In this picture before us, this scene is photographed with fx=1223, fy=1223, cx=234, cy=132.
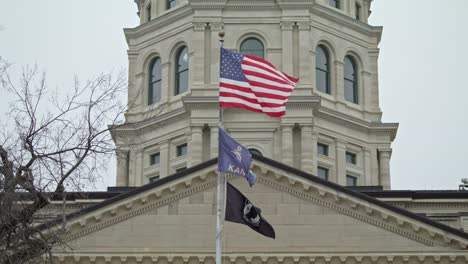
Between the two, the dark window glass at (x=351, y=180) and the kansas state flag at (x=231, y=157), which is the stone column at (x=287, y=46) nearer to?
the dark window glass at (x=351, y=180)

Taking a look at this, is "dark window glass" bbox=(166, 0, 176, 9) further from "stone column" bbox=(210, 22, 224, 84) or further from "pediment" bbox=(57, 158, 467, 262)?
"pediment" bbox=(57, 158, 467, 262)

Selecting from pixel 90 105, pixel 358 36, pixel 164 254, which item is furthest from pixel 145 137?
pixel 90 105

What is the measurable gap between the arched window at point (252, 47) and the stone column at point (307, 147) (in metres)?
5.67

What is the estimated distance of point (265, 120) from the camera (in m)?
62.1

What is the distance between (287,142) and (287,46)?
577 cm

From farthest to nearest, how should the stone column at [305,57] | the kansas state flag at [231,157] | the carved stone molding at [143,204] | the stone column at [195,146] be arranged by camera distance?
the stone column at [305,57], the stone column at [195,146], the carved stone molding at [143,204], the kansas state flag at [231,157]

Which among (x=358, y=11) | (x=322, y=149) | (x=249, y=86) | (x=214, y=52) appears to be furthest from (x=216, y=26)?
(x=249, y=86)

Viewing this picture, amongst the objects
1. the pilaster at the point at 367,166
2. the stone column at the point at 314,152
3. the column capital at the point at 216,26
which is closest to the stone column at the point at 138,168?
the column capital at the point at 216,26

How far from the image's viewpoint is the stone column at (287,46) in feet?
208

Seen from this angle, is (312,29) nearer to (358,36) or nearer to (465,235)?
(358,36)

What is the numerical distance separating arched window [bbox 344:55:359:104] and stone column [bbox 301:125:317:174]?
529cm

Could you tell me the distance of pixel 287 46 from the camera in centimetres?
6406

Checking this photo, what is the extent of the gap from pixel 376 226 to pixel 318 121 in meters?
15.9

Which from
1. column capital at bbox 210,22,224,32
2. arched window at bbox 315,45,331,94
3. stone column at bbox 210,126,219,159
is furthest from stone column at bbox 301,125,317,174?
column capital at bbox 210,22,224,32
